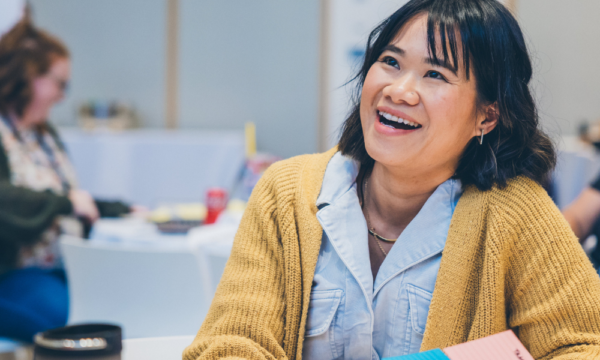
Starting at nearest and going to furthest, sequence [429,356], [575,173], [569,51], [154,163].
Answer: [429,356], [575,173], [569,51], [154,163]

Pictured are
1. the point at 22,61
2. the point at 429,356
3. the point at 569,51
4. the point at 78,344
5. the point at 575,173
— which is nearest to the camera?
the point at 78,344

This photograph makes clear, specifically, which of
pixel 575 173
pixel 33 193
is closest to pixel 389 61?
pixel 33 193

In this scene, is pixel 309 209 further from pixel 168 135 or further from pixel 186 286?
pixel 168 135

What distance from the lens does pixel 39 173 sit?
85.6 inches

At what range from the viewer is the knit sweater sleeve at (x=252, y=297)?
85 cm

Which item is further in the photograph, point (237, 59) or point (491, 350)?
point (237, 59)

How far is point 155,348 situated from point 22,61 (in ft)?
6.20

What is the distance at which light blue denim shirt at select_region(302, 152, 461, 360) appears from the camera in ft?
3.04

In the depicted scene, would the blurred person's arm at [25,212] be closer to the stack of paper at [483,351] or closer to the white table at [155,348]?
the white table at [155,348]

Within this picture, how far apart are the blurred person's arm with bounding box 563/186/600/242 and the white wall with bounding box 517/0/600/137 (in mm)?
2252

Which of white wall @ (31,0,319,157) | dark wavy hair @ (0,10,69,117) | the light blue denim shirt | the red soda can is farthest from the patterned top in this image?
white wall @ (31,0,319,157)

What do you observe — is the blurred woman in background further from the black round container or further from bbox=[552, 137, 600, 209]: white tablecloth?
bbox=[552, 137, 600, 209]: white tablecloth

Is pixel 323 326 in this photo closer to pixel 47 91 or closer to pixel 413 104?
pixel 413 104

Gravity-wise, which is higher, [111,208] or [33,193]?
[33,193]
